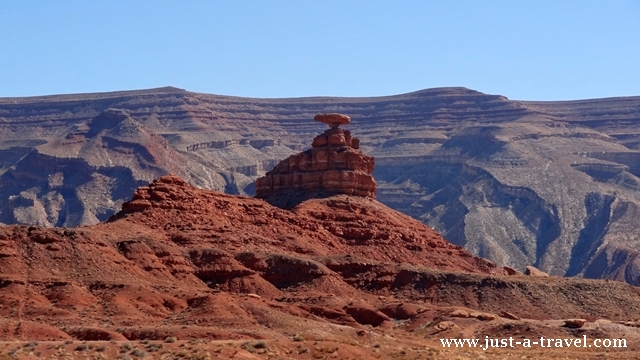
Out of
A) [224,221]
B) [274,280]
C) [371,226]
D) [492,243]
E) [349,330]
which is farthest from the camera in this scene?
[492,243]

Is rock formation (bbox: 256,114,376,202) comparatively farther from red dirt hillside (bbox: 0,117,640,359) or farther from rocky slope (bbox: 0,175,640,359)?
rocky slope (bbox: 0,175,640,359)

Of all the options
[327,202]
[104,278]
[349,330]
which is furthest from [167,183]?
[349,330]

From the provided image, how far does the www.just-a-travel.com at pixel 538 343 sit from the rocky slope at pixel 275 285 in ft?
3.32

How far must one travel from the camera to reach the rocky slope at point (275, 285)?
245ft

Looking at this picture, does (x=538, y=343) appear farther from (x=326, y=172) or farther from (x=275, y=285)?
(x=326, y=172)

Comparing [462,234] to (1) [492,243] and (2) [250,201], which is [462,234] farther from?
(2) [250,201]

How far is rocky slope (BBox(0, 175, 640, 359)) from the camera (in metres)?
74.6

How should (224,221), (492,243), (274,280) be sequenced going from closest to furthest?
(274,280) < (224,221) < (492,243)

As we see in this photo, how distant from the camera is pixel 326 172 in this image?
371 ft

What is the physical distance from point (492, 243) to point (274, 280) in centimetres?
10170

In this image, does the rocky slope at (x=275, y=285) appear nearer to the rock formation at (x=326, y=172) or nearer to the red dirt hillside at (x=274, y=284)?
the red dirt hillside at (x=274, y=284)

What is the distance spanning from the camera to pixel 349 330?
257ft

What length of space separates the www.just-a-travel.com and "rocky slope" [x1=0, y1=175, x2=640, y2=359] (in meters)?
1.01

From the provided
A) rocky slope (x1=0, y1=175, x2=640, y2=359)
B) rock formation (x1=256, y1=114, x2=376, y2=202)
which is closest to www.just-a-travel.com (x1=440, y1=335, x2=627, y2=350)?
rocky slope (x1=0, y1=175, x2=640, y2=359)
